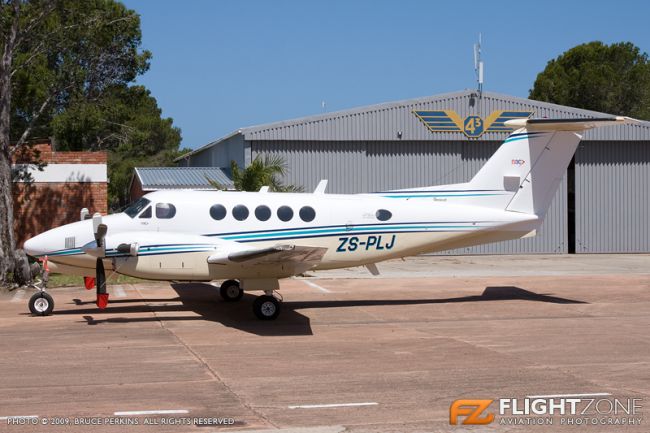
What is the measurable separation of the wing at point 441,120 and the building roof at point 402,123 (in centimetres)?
15

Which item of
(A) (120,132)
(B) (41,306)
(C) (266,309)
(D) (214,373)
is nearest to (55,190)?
(A) (120,132)

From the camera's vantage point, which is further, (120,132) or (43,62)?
(120,132)

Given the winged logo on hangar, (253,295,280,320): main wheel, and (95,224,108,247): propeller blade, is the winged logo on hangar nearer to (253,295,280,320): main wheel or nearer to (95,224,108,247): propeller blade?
(253,295,280,320): main wheel

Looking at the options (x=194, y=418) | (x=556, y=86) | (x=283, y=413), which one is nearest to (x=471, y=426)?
(x=283, y=413)

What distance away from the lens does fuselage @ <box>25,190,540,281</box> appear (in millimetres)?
15109

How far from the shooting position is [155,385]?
9719 millimetres

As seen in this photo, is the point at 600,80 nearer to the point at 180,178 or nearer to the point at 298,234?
the point at 180,178

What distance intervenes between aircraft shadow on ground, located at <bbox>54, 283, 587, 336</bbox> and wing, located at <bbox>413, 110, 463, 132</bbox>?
43.4 feet

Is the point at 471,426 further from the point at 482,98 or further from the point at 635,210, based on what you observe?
the point at 635,210

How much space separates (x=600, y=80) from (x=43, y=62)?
1789 inches

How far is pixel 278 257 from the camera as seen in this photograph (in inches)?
568

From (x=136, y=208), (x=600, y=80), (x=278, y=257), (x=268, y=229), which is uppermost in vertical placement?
(x=600, y=80)

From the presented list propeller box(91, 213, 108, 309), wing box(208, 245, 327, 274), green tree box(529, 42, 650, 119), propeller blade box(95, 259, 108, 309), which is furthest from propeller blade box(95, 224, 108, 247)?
green tree box(529, 42, 650, 119)

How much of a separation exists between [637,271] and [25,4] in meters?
20.4
